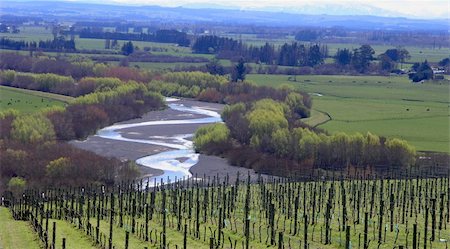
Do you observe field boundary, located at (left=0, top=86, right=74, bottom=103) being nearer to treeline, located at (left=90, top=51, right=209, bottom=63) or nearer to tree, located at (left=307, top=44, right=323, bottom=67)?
treeline, located at (left=90, top=51, right=209, bottom=63)

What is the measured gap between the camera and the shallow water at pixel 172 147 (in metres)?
52.5

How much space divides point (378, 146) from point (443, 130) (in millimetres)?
12360

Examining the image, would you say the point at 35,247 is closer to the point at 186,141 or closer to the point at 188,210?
the point at 188,210

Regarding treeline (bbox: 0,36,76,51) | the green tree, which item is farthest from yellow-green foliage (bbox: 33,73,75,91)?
the green tree

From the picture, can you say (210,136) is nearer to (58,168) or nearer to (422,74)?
(58,168)

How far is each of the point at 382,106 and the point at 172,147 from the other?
2657cm

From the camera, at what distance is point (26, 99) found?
3115 inches

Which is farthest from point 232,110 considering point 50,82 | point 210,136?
point 50,82

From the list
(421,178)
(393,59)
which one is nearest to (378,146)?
(421,178)

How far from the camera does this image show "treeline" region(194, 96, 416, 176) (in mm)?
55812

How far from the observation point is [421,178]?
4612 cm

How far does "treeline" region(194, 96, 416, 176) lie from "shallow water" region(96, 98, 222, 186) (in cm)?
175

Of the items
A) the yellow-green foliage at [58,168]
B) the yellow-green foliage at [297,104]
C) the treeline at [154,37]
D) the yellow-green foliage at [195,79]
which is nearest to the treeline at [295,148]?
the yellow-green foliage at [58,168]

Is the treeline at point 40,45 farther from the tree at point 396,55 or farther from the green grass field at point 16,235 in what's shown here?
the green grass field at point 16,235
